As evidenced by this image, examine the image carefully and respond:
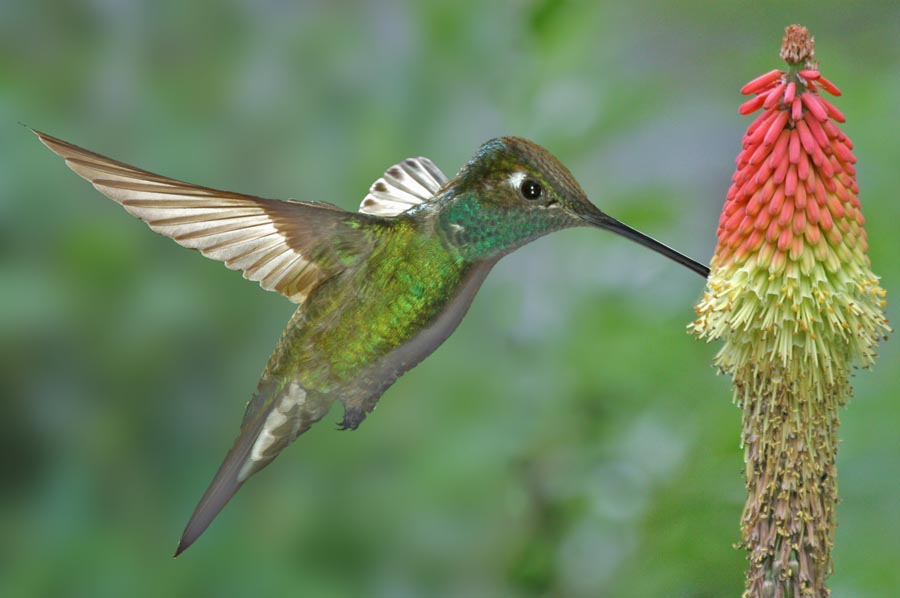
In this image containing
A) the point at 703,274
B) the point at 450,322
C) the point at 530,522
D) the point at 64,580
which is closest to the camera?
the point at 703,274

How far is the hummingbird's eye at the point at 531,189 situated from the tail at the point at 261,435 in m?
0.38

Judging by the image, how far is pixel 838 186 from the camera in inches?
46.2

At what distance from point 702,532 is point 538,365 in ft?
1.59

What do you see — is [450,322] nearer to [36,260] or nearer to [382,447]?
[382,447]

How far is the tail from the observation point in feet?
4.03

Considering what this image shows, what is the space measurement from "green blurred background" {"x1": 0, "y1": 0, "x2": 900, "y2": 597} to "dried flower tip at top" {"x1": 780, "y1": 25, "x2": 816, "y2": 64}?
2.95 ft

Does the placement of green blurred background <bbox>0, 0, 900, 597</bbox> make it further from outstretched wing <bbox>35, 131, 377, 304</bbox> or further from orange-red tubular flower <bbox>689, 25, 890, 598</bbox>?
outstretched wing <bbox>35, 131, 377, 304</bbox>

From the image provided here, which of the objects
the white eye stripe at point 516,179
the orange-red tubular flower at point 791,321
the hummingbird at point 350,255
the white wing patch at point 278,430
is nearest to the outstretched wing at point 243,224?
the hummingbird at point 350,255

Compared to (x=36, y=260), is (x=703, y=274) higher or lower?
lower

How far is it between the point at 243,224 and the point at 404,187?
1.17 ft

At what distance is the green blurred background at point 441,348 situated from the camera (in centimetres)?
206

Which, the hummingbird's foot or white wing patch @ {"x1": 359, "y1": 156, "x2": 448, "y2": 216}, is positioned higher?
white wing patch @ {"x1": 359, "y1": 156, "x2": 448, "y2": 216}

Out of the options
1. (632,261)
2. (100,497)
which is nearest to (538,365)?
(632,261)

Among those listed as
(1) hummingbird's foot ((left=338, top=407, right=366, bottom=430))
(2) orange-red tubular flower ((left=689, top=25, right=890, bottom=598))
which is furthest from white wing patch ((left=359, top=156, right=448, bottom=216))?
(2) orange-red tubular flower ((left=689, top=25, right=890, bottom=598))
